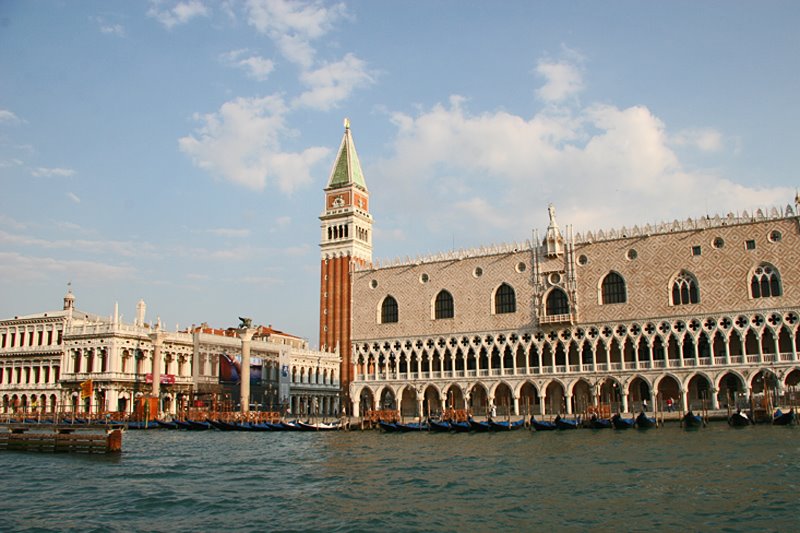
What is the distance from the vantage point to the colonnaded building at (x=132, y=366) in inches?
2044

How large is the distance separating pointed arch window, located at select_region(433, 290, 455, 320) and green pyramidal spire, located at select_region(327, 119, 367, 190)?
16.8m

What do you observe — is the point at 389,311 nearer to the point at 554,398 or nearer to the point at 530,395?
the point at 530,395

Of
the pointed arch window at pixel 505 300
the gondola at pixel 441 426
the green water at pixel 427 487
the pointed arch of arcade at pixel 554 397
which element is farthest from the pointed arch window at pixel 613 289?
the green water at pixel 427 487

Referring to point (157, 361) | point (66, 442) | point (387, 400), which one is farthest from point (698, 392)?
point (157, 361)

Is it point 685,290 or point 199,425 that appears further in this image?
point 199,425

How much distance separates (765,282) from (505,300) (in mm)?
14792

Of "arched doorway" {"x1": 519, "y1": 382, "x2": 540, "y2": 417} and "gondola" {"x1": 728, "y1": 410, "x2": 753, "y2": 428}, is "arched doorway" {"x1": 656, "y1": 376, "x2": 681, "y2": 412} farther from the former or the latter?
"gondola" {"x1": 728, "y1": 410, "x2": 753, "y2": 428}

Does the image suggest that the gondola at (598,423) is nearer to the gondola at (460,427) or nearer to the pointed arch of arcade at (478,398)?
the gondola at (460,427)

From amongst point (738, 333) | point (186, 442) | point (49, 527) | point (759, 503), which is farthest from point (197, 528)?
point (738, 333)

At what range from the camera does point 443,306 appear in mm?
50750

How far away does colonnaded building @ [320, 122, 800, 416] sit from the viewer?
4031 cm

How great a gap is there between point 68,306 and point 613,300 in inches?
1508

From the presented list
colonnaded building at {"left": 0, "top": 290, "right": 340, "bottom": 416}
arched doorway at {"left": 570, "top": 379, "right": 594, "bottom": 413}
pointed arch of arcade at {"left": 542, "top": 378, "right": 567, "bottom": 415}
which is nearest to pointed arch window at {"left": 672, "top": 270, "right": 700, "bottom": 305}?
arched doorway at {"left": 570, "top": 379, "right": 594, "bottom": 413}

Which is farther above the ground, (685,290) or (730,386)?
(685,290)
